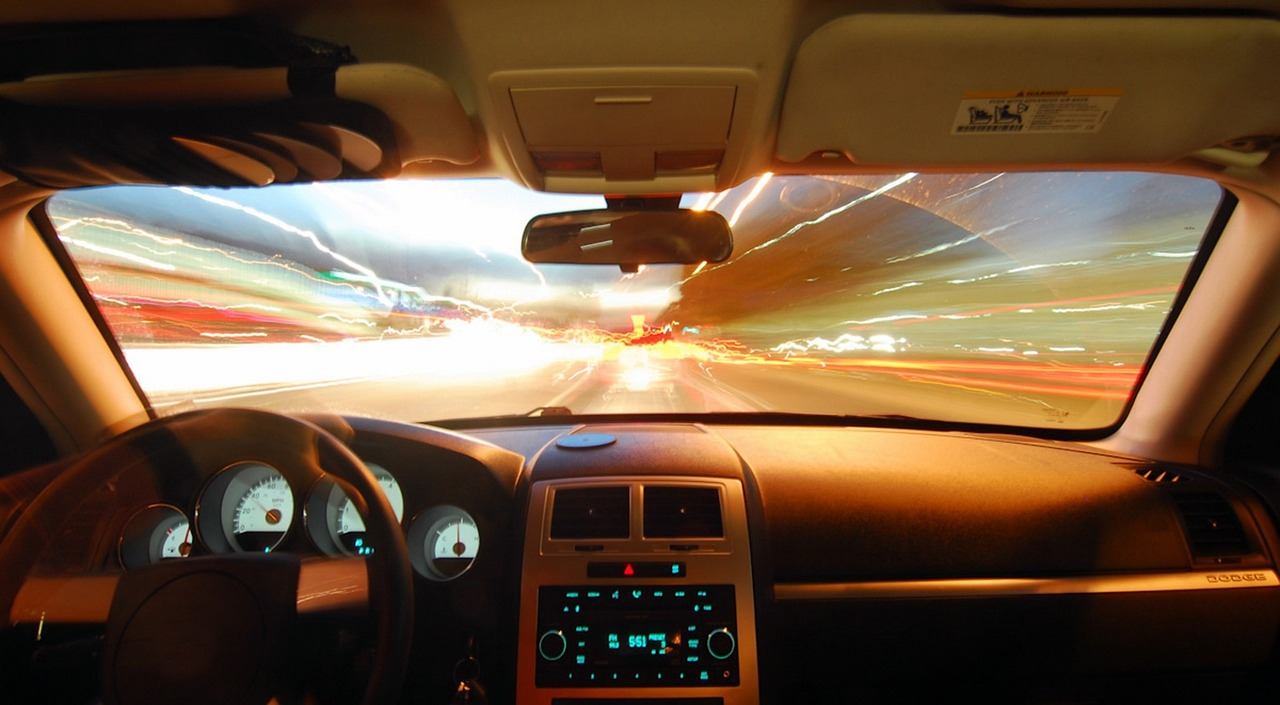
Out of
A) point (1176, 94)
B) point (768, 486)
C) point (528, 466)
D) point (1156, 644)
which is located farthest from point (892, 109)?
point (1156, 644)

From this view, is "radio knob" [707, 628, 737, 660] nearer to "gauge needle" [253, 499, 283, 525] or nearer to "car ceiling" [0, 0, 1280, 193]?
"gauge needle" [253, 499, 283, 525]

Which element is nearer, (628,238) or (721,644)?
(721,644)

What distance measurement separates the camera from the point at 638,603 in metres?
2.35

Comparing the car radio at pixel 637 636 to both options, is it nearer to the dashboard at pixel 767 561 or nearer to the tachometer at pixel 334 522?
the dashboard at pixel 767 561

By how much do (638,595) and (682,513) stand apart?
1.24 ft

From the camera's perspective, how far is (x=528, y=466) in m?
2.75

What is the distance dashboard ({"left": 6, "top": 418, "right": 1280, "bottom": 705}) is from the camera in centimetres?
226

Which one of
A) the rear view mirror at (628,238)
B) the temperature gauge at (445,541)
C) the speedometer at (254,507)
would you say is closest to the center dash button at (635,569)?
the temperature gauge at (445,541)

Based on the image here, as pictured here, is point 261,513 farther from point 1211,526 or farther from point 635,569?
point 1211,526

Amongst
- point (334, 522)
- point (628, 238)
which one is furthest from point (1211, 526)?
point (334, 522)

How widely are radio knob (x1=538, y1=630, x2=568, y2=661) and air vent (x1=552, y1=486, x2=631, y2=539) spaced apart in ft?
1.24

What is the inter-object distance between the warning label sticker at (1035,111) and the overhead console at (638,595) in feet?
5.57

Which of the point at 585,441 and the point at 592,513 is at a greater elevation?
the point at 585,441

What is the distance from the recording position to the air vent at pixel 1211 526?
2707mm
